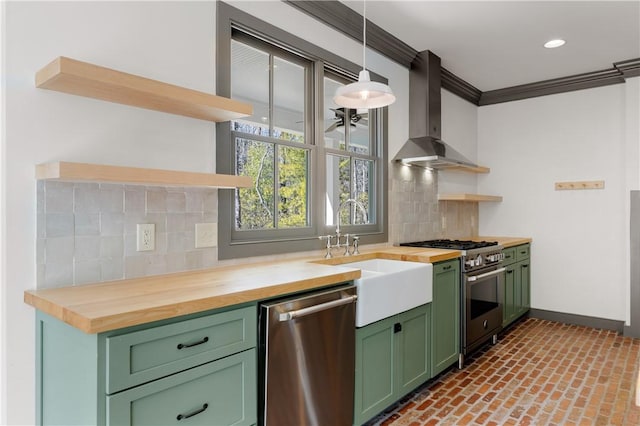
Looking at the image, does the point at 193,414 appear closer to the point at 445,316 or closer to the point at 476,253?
the point at 445,316

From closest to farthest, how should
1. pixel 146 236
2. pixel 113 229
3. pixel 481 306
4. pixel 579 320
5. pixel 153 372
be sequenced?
pixel 153 372, pixel 113 229, pixel 146 236, pixel 481 306, pixel 579 320

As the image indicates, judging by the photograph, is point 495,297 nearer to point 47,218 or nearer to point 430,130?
point 430,130

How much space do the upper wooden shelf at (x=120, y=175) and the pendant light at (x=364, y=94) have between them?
0.83 meters

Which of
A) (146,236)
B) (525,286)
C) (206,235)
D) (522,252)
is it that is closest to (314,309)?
(206,235)

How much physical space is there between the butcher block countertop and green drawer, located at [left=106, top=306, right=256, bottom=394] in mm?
53

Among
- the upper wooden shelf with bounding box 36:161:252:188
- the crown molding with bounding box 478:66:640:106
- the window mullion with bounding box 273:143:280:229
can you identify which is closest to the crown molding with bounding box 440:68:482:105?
the crown molding with bounding box 478:66:640:106

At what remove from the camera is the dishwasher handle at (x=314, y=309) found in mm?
1736

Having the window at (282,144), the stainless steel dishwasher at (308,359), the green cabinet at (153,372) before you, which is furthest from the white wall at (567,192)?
the green cabinet at (153,372)

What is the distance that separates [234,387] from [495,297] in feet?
9.72

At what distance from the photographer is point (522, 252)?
450 centimetres

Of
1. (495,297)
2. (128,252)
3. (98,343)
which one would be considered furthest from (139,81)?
(495,297)

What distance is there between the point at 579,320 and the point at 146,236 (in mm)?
4644

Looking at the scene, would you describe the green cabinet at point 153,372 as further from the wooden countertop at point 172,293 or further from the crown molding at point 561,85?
the crown molding at point 561,85

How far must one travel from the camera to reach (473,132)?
5148 millimetres
